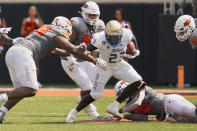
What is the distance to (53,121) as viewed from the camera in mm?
10430

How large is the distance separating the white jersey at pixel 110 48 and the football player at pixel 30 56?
318mm

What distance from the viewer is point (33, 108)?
12.5 metres

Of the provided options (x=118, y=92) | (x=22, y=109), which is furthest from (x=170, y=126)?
(x=22, y=109)

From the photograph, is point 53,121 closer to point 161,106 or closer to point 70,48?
point 70,48

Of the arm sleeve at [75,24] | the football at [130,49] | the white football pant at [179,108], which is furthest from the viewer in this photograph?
the arm sleeve at [75,24]

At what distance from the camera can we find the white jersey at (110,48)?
10352 mm

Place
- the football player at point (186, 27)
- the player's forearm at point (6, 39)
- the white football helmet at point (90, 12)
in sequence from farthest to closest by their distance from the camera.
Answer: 1. the white football helmet at point (90, 12)
2. the football player at point (186, 27)
3. the player's forearm at point (6, 39)

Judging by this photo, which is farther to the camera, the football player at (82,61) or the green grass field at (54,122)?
the football player at (82,61)

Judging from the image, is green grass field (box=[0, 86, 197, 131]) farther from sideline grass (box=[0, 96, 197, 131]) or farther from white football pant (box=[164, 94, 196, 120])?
white football pant (box=[164, 94, 196, 120])

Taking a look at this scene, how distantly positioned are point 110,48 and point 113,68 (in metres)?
0.31

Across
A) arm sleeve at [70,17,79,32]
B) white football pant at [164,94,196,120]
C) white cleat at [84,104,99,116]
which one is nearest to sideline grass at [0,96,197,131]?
white cleat at [84,104,99,116]

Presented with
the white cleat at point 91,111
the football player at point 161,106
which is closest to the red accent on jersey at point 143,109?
the football player at point 161,106

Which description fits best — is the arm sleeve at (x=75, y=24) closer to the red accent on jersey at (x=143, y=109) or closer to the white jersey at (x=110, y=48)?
the white jersey at (x=110, y=48)

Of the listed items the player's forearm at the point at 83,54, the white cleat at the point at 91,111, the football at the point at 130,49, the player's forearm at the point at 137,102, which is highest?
the player's forearm at the point at 83,54
